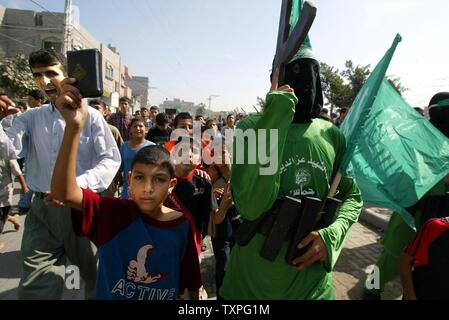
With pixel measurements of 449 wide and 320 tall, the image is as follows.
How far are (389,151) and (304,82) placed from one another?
2.52ft

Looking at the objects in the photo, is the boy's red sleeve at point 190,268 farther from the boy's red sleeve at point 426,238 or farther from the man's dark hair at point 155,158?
the boy's red sleeve at point 426,238

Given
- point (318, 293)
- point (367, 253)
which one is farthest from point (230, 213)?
point (367, 253)

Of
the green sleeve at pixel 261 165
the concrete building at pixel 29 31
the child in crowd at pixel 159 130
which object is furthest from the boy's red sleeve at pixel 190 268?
the concrete building at pixel 29 31

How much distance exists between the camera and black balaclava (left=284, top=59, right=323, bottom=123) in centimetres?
165

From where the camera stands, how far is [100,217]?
1.66 meters

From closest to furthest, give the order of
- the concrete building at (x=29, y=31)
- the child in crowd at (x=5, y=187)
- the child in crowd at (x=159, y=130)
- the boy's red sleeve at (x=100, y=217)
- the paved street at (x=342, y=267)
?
the boy's red sleeve at (x=100, y=217) < the paved street at (x=342, y=267) < the child in crowd at (x=5, y=187) < the child in crowd at (x=159, y=130) < the concrete building at (x=29, y=31)

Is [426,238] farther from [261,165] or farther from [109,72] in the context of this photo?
[109,72]

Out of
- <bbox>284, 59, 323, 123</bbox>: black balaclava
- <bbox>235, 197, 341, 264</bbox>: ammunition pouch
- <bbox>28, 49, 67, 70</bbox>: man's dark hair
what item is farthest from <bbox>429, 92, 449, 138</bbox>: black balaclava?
<bbox>28, 49, 67, 70</bbox>: man's dark hair

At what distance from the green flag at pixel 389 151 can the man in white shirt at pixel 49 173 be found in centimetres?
155

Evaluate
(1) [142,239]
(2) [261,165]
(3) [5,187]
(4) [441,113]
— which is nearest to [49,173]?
(1) [142,239]

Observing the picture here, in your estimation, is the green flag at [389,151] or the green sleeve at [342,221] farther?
the green flag at [389,151]

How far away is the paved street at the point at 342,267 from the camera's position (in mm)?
3580

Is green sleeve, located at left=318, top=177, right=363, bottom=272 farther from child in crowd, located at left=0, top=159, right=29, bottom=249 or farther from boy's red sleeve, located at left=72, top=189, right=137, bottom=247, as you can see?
child in crowd, located at left=0, top=159, right=29, bottom=249

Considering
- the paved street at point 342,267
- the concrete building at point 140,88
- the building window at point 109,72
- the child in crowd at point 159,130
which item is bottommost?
the paved street at point 342,267
